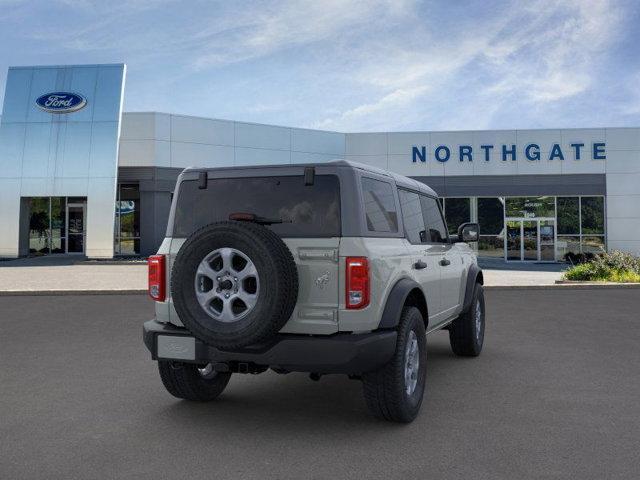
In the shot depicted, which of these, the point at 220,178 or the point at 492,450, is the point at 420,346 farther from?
the point at 220,178

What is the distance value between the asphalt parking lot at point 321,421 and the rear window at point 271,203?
1.47 m

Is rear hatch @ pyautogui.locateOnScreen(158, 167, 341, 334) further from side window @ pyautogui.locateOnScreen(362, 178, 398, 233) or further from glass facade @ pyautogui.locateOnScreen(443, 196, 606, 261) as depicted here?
glass facade @ pyautogui.locateOnScreen(443, 196, 606, 261)

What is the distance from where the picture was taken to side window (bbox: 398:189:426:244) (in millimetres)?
5318

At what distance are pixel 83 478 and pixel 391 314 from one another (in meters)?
2.23

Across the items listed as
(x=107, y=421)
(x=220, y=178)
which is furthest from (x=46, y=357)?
(x=220, y=178)

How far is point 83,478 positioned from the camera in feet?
12.0

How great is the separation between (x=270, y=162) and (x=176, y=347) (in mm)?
26649

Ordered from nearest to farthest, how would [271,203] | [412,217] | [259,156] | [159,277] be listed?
[271,203] → [159,277] → [412,217] → [259,156]

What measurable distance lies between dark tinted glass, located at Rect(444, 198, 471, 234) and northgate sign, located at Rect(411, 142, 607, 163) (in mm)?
2054

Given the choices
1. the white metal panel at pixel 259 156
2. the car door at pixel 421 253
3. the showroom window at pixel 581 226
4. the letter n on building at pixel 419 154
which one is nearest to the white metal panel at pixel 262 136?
the white metal panel at pixel 259 156

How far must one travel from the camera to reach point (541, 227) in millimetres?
30969

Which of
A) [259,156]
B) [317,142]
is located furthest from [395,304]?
[317,142]

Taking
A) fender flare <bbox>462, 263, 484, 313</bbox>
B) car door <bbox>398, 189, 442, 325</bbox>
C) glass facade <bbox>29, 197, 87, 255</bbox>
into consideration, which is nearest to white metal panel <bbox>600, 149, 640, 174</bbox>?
glass facade <bbox>29, 197, 87, 255</bbox>

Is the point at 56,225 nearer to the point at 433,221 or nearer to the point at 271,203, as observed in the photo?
the point at 433,221
